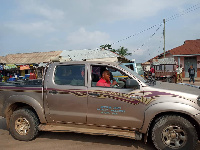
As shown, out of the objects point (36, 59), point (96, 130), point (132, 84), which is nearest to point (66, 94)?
point (96, 130)

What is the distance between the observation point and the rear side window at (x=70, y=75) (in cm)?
366

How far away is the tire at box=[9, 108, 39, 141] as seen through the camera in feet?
12.7

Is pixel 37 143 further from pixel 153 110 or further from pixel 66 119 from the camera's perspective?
pixel 153 110

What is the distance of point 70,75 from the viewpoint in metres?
3.75

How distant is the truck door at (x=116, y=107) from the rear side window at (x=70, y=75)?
329 millimetres

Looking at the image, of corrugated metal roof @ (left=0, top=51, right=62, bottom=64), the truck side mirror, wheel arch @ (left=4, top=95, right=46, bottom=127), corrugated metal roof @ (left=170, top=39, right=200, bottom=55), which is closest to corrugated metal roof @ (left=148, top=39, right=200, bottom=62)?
corrugated metal roof @ (left=170, top=39, right=200, bottom=55)

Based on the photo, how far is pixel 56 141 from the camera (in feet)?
12.8

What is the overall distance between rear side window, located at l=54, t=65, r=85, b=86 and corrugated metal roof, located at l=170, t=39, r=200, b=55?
21998 millimetres

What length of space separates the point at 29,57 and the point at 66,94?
27832mm

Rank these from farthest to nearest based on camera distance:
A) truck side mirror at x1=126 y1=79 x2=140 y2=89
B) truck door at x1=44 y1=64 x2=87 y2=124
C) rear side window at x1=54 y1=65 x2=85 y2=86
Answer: rear side window at x1=54 y1=65 x2=85 y2=86 < truck door at x1=44 y1=64 x2=87 y2=124 < truck side mirror at x1=126 y1=79 x2=140 y2=89

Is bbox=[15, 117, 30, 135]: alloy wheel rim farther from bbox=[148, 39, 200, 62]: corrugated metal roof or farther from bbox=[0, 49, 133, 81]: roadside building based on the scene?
bbox=[148, 39, 200, 62]: corrugated metal roof

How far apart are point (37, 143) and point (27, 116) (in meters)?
0.64

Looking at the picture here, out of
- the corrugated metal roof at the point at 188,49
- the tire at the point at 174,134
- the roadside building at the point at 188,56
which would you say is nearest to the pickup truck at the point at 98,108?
the tire at the point at 174,134

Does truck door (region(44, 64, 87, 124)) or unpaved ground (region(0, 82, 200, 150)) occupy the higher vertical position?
truck door (region(44, 64, 87, 124))
